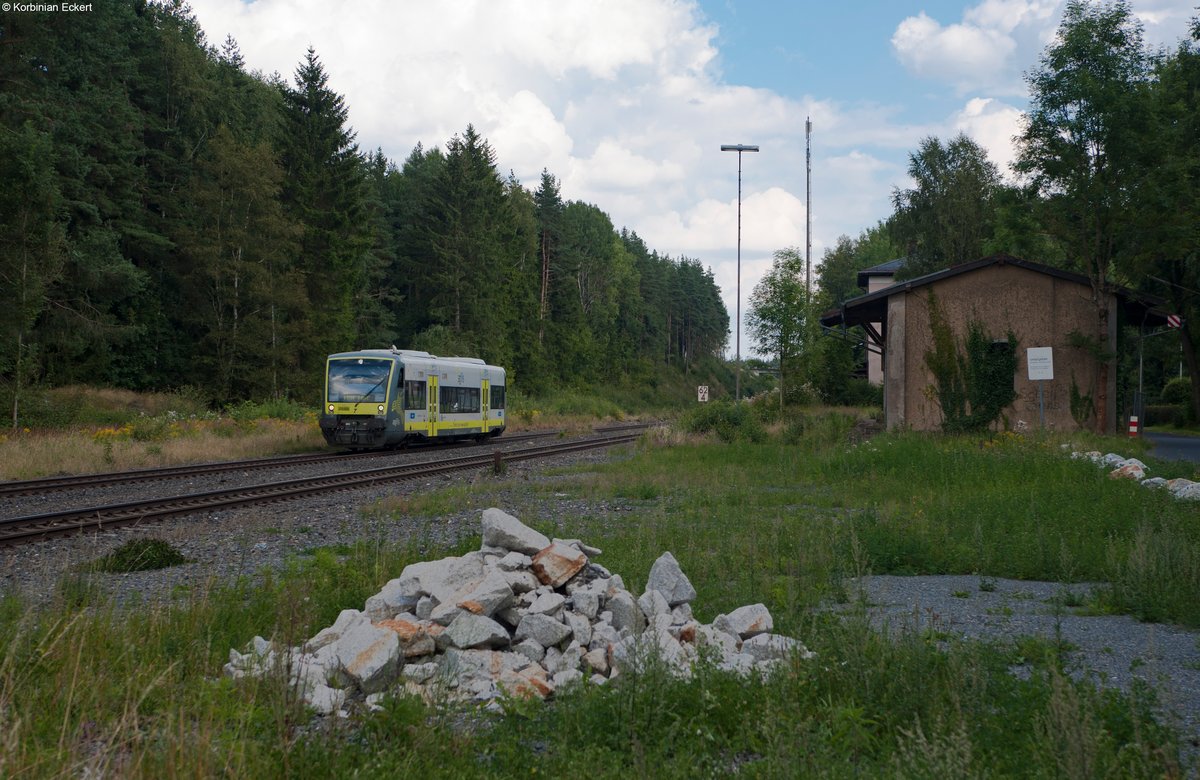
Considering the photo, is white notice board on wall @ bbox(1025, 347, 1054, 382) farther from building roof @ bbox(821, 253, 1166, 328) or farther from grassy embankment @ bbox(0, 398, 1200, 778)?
grassy embankment @ bbox(0, 398, 1200, 778)

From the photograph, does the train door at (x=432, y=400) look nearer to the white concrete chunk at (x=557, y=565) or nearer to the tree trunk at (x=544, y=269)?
the white concrete chunk at (x=557, y=565)

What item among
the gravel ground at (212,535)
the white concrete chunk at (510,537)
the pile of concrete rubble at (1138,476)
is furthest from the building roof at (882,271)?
the white concrete chunk at (510,537)

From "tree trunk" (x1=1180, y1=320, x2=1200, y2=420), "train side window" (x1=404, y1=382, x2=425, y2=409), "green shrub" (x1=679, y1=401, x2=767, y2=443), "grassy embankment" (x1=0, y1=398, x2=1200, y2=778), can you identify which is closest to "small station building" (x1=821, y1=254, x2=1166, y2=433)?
"green shrub" (x1=679, y1=401, x2=767, y2=443)

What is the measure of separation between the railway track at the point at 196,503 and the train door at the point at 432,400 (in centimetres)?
662

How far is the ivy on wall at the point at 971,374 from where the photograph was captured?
84.9 ft

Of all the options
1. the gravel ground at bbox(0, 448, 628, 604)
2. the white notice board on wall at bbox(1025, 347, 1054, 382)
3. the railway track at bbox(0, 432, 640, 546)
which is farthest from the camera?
the white notice board on wall at bbox(1025, 347, 1054, 382)

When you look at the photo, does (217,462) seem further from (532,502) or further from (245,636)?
(245,636)

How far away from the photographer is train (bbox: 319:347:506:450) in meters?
25.6

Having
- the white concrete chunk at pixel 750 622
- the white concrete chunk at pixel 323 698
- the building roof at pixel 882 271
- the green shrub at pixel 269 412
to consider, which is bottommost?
the white concrete chunk at pixel 323 698

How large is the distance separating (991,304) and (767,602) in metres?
21.6

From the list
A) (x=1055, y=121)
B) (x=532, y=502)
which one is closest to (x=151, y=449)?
(x=532, y=502)

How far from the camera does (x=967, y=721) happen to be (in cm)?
470

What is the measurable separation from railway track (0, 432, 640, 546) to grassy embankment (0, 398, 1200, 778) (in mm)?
3406

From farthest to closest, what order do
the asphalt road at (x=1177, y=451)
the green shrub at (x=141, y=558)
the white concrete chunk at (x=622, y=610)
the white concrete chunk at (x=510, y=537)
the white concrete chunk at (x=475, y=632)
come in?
the asphalt road at (x=1177, y=451)
the green shrub at (x=141, y=558)
the white concrete chunk at (x=510, y=537)
the white concrete chunk at (x=622, y=610)
the white concrete chunk at (x=475, y=632)
